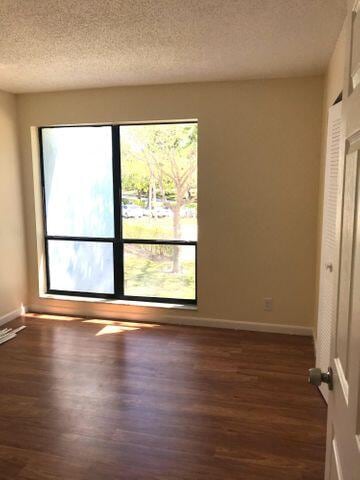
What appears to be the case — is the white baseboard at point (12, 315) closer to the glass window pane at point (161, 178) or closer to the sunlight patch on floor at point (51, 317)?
the sunlight patch on floor at point (51, 317)

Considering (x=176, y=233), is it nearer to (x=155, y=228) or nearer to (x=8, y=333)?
(x=155, y=228)

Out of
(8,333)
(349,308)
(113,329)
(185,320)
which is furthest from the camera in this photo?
(185,320)

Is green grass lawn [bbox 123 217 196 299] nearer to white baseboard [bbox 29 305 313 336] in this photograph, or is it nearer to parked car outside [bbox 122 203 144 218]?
parked car outside [bbox 122 203 144 218]

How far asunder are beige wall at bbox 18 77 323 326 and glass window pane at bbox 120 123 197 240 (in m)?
0.18

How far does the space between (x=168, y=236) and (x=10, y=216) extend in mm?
1770

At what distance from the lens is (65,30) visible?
245 centimetres

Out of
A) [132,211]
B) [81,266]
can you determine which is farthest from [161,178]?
[81,266]

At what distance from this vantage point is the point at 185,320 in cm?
421

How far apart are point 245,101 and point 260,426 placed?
285 cm

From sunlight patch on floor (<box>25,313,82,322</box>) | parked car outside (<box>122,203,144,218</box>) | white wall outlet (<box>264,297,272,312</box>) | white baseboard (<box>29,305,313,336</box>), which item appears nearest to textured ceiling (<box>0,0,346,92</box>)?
parked car outside (<box>122,203,144,218</box>)

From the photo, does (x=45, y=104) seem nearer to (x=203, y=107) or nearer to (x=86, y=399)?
(x=203, y=107)

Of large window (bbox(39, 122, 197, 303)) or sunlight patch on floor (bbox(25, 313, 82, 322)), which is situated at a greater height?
large window (bbox(39, 122, 197, 303))

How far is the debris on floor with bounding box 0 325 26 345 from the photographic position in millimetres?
3841

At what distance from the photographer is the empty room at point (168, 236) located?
7.39 feet
